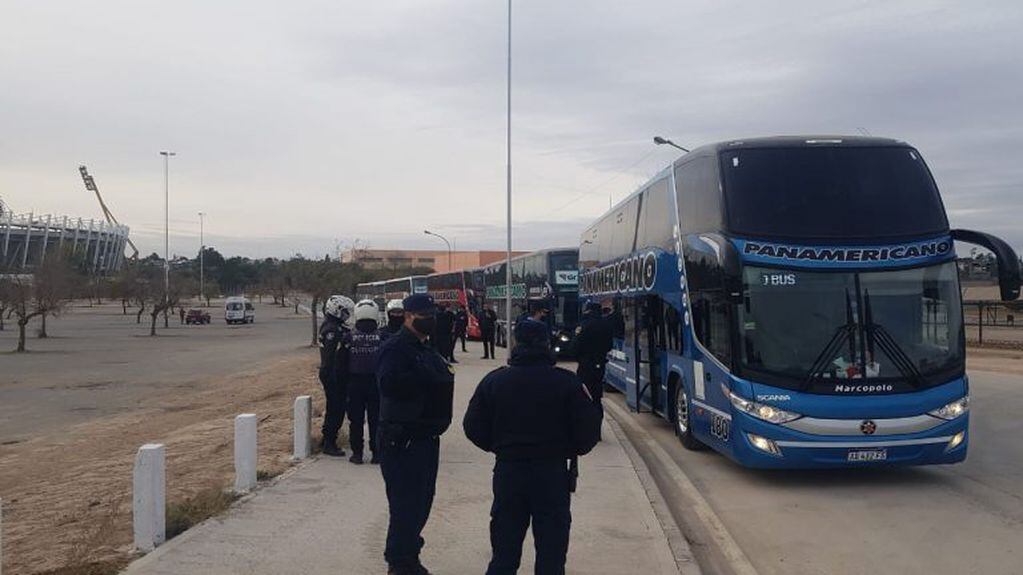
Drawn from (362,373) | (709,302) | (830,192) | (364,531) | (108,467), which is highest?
(830,192)

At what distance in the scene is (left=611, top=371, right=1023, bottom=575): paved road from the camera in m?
7.16

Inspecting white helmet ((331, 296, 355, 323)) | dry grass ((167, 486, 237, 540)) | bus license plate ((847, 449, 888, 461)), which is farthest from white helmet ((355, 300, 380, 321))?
bus license plate ((847, 449, 888, 461))

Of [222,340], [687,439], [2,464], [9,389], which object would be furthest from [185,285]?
[687,439]

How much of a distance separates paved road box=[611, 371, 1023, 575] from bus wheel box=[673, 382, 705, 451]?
0.15m

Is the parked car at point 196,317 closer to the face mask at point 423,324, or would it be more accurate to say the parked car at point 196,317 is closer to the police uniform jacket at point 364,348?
the police uniform jacket at point 364,348

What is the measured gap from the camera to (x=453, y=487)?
367 inches

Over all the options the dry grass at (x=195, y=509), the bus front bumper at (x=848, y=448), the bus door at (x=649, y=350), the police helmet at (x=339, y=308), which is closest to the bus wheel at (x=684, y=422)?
the bus door at (x=649, y=350)

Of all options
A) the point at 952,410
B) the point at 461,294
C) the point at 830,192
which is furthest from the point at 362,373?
the point at 461,294

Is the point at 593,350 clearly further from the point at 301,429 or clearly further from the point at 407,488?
the point at 407,488

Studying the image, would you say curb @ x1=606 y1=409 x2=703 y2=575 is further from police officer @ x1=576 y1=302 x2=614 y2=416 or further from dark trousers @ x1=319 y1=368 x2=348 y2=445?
dark trousers @ x1=319 y1=368 x2=348 y2=445

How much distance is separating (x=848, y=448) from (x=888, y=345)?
119 centimetres

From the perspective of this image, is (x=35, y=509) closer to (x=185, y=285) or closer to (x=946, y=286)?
(x=946, y=286)

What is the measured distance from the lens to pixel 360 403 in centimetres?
1018

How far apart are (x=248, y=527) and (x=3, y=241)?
127m
